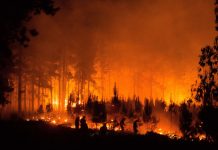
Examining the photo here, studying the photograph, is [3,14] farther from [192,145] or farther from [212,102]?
[212,102]

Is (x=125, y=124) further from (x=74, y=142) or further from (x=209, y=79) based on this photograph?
(x=74, y=142)

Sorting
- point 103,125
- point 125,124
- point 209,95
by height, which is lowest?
point 125,124

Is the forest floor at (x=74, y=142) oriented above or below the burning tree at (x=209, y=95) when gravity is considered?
below

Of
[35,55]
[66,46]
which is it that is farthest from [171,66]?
[35,55]

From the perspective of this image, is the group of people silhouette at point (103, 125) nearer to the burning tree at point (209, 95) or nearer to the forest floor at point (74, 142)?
the forest floor at point (74, 142)

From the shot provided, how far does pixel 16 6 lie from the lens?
2116 centimetres

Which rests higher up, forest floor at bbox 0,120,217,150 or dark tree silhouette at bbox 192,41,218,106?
dark tree silhouette at bbox 192,41,218,106

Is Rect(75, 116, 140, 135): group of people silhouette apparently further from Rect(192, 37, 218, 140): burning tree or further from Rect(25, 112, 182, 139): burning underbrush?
Rect(192, 37, 218, 140): burning tree

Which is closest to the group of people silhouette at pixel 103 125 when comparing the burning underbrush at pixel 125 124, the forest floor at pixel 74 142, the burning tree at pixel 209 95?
the forest floor at pixel 74 142

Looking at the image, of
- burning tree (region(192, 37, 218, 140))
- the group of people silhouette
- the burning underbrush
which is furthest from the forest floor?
the burning underbrush

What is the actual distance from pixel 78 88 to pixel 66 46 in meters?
11.5

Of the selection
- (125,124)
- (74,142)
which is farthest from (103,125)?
(125,124)

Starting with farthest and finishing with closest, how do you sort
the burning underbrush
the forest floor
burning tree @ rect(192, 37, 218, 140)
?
the burning underbrush, burning tree @ rect(192, 37, 218, 140), the forest floor

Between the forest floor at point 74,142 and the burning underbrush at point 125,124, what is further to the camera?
the burning underbrush at point 125,124
